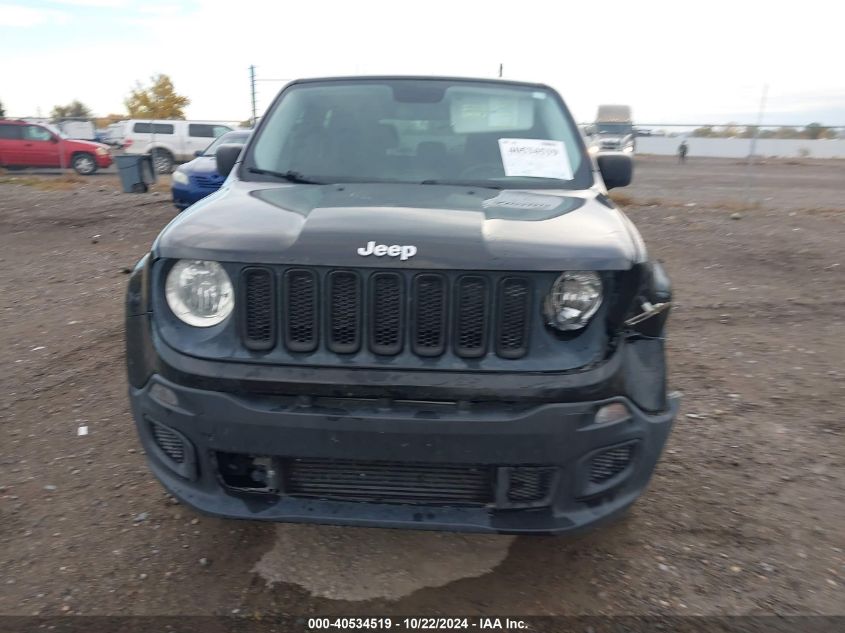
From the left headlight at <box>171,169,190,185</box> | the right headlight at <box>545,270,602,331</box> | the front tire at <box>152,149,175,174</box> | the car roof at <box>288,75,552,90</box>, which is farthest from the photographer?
the front tire at <box>152,149,175,174</box>

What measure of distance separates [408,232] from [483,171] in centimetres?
115

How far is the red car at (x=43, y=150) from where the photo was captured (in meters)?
21.9

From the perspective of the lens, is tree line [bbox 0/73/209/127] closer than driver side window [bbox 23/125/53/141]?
No

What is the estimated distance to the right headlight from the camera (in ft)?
7.61

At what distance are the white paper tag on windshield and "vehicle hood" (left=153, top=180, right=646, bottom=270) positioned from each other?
48cm

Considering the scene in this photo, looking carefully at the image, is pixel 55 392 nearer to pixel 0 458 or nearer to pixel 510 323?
pixel 0 458

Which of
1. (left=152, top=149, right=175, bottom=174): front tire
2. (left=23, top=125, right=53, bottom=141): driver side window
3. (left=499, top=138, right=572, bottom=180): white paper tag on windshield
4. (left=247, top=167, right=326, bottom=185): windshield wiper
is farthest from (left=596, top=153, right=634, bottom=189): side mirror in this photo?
(left=23, top=125, right=53, bottom=141): driver side window

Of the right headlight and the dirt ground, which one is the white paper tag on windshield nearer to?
the right headlight

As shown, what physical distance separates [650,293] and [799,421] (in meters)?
2.11

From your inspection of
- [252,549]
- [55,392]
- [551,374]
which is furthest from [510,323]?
[55,392]

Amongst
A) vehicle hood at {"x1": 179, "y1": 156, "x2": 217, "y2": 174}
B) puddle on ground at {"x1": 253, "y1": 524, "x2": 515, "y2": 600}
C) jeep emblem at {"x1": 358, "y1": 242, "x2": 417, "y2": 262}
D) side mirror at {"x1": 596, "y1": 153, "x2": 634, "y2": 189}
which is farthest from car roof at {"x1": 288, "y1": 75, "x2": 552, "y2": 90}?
vehicle hood at {"x1": 179, "y1": 156, "x2": 217, "y2": 174}

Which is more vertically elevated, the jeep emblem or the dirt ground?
the jeep emblem

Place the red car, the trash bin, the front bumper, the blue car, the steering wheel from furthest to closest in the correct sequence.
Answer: the red car → the trash bin → the blue car → the steering wheel → the front bumper

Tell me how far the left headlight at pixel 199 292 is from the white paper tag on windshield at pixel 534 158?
5.08ft
